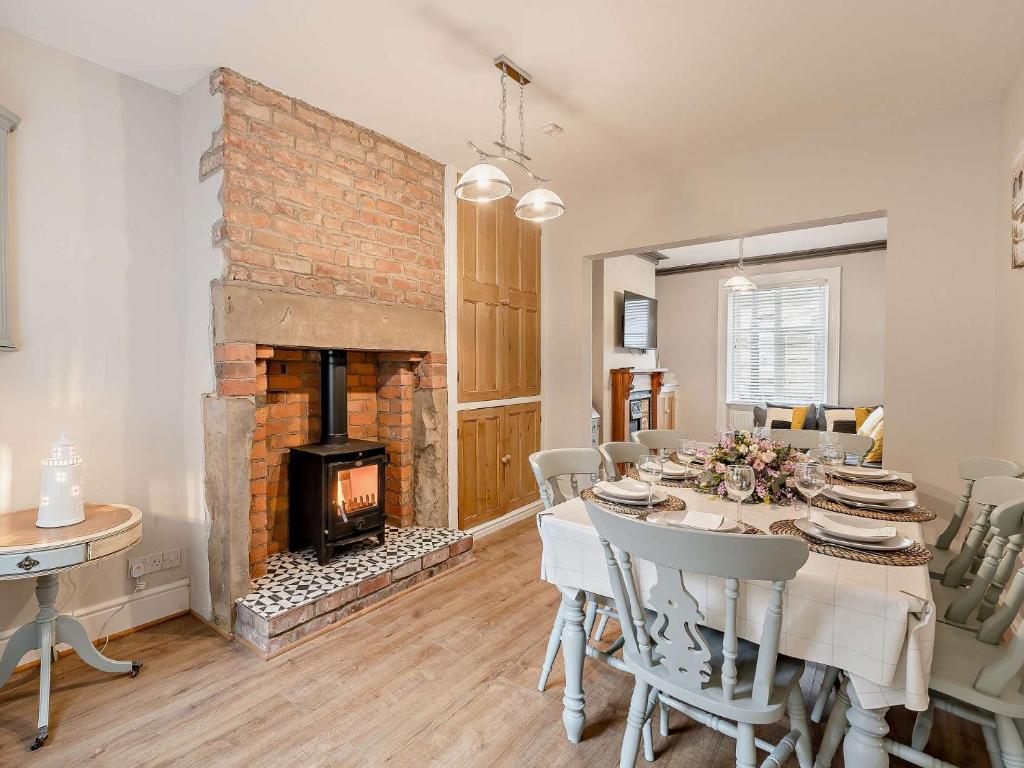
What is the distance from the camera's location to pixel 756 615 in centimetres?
139

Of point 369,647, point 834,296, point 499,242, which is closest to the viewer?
point 369,647

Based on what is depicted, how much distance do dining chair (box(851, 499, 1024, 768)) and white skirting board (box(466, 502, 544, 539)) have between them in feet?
8.80

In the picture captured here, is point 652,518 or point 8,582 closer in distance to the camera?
point 652,518

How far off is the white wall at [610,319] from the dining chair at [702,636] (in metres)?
3.62

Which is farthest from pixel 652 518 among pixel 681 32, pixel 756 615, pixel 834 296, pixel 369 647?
pixel 834 296

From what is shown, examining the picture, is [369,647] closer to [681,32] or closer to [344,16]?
[344,16]

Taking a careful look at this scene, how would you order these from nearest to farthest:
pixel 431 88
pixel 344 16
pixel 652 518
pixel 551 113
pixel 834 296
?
pixel 652 518 < pixel 344 16 < pixel 431 88 < pixel 551 113 < pixel 834 296

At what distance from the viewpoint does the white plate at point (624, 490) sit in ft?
6.32

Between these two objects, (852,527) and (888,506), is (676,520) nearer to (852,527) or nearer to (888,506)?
(852,527)

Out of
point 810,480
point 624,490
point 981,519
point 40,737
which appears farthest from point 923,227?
point 40,737

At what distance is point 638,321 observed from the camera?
592 centimetres

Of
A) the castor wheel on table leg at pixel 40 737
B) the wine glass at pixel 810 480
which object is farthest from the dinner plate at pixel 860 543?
the castor wheel on table leg at pixel 40 737

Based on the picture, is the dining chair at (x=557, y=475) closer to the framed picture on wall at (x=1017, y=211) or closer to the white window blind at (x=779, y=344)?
the framed picture on wall at (x=1017, y=211)

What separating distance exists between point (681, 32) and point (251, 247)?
2.17 m
